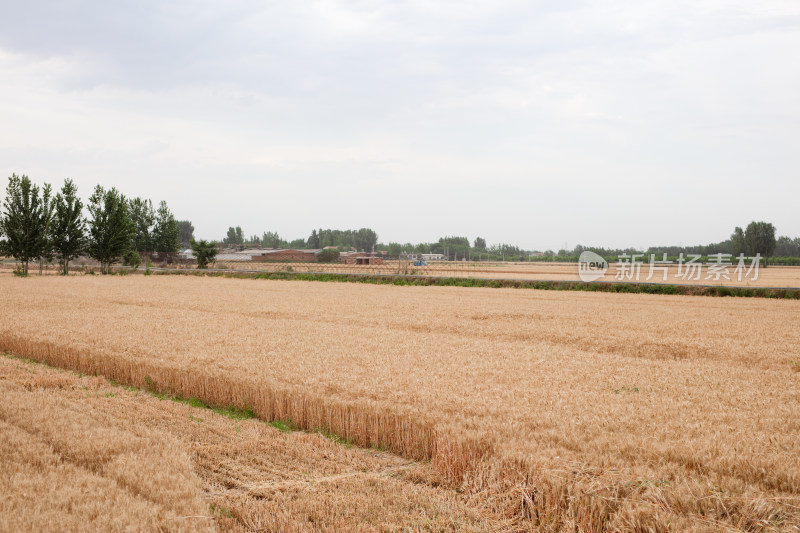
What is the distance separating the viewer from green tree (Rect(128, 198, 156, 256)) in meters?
93.4

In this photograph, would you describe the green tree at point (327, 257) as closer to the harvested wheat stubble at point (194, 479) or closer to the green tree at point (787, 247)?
the harvested wheat stubble at point (194, 479)

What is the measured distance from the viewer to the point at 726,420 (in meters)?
7.85

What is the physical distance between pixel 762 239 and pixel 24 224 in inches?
5734

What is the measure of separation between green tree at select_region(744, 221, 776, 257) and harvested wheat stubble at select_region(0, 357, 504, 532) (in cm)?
14723

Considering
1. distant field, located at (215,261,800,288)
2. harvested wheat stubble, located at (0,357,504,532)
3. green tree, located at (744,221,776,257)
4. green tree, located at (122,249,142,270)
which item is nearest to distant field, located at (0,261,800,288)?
distant field, located at (215,261,800,288)

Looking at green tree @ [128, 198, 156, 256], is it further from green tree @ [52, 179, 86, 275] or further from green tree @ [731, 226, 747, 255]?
green tree @ [731, 226, 747, 255]

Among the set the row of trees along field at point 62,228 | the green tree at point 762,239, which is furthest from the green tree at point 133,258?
the green tree at point 762,239

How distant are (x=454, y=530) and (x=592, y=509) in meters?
1.37

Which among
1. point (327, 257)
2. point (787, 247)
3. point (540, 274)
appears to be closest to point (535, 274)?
point (540, 274)

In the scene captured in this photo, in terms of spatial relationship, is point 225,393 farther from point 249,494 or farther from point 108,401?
point 249,494

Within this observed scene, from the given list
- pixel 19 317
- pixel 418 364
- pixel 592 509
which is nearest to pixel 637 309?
pixel 418 364

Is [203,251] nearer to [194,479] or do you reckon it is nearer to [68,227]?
[68,227]

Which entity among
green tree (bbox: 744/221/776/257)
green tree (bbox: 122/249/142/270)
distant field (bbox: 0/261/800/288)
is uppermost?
green tree (bbox: 744/221/776/257)

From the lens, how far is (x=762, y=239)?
128250 millimetres
